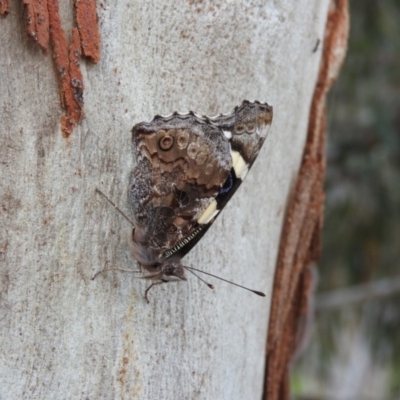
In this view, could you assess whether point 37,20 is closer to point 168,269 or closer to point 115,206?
point 115,206

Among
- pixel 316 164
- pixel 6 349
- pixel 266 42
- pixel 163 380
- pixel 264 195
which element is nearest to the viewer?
pixel 6 349

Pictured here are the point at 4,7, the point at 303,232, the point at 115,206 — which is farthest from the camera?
the point at 303,232

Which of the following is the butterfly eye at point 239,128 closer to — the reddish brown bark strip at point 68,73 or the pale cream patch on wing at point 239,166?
the pale cream patch on wing at point 239,166

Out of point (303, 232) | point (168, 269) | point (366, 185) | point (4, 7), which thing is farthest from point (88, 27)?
point (366, 185)

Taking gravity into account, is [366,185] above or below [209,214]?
above

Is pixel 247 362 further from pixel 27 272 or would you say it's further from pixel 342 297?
pixel 342 297

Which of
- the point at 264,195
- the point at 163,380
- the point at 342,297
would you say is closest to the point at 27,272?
the point at 163,380
